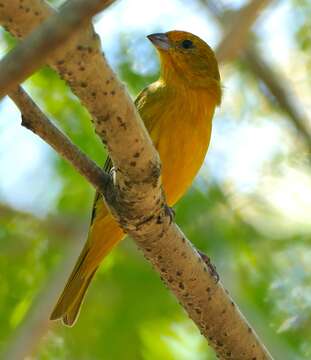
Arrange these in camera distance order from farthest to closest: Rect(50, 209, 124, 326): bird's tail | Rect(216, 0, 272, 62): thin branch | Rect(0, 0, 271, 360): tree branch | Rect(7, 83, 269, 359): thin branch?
1. Rect(216, 0, 272, 62): thin branch
2. Rect(50, 209, 124, 326): bird's tail
3. Rect(7, 83, 269, 359): thin branch
4. Rect(0, 0, 271, 360): tree branch

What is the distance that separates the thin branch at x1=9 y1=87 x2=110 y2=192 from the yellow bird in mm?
860

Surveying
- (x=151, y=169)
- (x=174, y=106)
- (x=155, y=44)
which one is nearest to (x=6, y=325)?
(x=174, y=106)

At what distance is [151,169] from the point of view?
270 cm

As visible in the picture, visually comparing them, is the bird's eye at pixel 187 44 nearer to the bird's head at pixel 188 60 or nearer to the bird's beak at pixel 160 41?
the bird's head at pixel 188 60

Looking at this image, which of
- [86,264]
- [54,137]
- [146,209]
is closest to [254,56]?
[86,264]

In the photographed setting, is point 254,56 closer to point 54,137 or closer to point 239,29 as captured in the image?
point 239,29

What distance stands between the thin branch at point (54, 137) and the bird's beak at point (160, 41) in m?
1.98

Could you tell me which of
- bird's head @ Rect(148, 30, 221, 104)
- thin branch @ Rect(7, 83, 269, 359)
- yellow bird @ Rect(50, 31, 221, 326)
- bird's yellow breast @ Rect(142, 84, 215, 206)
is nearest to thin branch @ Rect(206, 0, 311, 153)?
bird's head @ Rect(148, 30, 221, 104)

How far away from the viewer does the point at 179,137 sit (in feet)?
13.2

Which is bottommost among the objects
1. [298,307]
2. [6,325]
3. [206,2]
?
[6,325]

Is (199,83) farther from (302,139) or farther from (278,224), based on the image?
(278,224)

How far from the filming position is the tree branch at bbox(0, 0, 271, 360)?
2.27 m

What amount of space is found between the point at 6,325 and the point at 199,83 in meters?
1.72

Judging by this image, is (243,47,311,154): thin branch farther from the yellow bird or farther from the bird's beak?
the bird's beak
